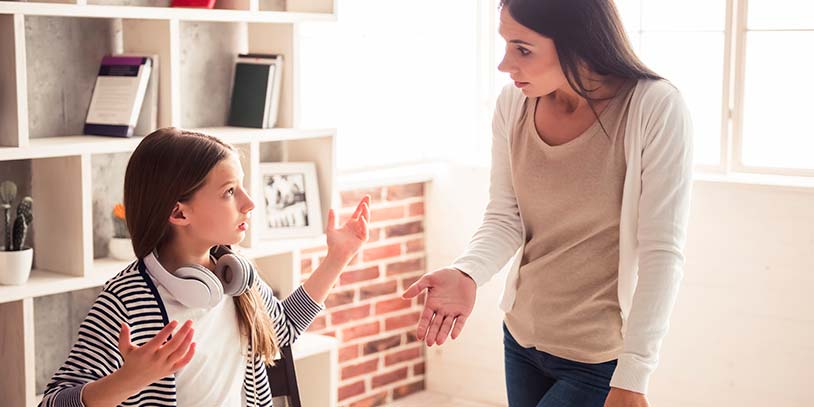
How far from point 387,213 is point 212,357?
2.36 m

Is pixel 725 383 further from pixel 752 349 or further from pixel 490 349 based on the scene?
pixel 490 349

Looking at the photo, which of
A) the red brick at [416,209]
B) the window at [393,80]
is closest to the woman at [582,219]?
the window at [393,80]

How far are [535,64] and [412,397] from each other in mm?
2802

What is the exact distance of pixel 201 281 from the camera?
196 centimetres

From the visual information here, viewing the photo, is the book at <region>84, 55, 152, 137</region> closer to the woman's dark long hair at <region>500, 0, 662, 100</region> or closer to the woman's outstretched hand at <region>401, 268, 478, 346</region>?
the woman's outstretched hand at <region>401, 268, 478, 346</region>

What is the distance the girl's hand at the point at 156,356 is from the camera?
1.67 meters

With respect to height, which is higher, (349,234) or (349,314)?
(349,234)

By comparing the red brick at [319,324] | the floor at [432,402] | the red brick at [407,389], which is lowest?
the floor at [432,402]

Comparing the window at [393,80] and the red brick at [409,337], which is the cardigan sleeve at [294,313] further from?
the red brick at [409,337]

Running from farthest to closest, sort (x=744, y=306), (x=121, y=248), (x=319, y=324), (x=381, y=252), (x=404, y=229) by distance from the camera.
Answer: (x=404, y=229) < (x=381, y=252) < (x=319, y=324) < (x=744, y=306) < (x=121, y=248)

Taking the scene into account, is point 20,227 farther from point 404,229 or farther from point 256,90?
point 404,229

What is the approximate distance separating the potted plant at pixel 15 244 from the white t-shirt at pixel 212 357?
931 mm

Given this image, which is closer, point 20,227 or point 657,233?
point 657,233

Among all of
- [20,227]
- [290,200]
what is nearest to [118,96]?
[20,227]
